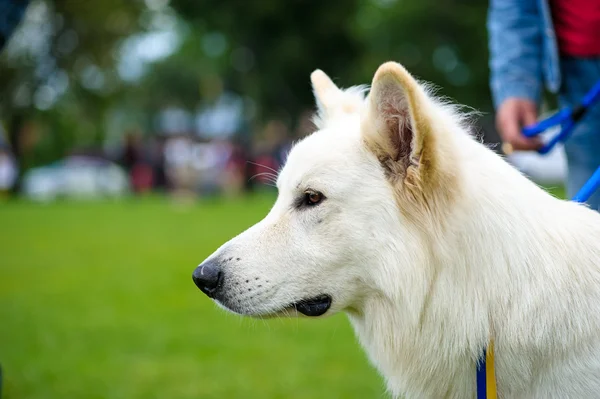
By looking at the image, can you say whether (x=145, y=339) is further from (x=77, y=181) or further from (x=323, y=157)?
(x=77, y=181)

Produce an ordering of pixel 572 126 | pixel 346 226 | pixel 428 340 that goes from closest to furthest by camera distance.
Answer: pixel 428 340
pixel 346 226
pixel 572 126

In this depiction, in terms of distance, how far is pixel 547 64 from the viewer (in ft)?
11.3

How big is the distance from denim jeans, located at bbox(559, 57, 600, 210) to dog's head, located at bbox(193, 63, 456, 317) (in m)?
0.88

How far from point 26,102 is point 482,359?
3756 cm

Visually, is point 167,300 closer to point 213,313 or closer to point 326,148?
point 213,313

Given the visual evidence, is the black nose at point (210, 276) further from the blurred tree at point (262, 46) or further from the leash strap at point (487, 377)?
the blurred tree at point (262, 46)

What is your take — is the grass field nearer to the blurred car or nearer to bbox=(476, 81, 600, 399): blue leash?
bbox=(476, 81, 600, 399): blue leash

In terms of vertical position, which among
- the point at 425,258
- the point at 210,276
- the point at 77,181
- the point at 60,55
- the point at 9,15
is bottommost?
the point at 77,181

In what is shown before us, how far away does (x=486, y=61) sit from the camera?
35844 millimetres

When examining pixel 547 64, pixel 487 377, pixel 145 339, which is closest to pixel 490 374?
pixel 487 377

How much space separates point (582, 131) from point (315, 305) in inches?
63.6

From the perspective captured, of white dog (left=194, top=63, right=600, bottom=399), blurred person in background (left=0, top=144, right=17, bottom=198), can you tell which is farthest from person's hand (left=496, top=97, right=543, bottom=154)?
blurred person in background (left=0, top=144, right=17, bottom=198)

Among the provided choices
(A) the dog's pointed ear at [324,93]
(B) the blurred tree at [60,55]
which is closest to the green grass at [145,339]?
(A) the dog's pointed ear at [324,93]

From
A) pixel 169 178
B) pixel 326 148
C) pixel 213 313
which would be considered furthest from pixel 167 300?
pixel 169 178
